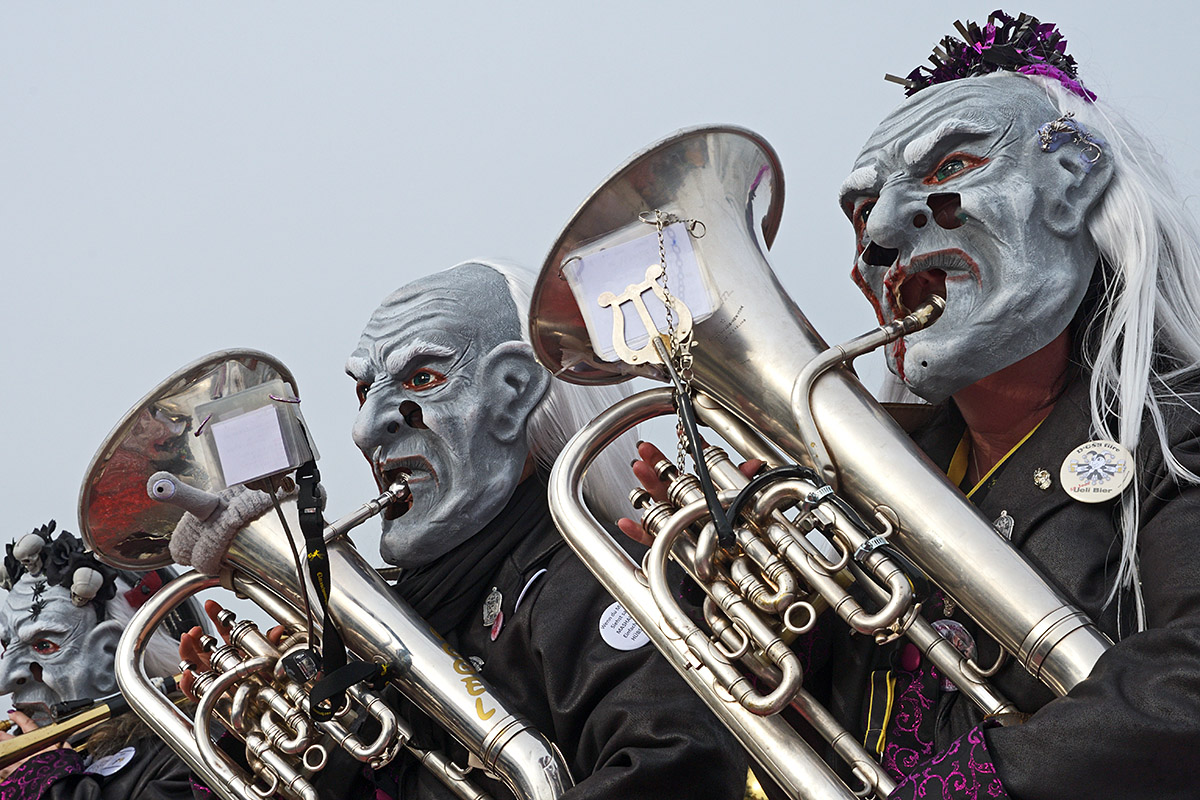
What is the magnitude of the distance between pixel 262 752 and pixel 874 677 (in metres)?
1.36

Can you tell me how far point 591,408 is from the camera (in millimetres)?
2900

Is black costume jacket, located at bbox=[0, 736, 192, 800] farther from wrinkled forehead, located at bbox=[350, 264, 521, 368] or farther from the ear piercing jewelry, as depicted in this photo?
the ear piercing jewelry

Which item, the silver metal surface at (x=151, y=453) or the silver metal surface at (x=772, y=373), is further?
the silver metal surface at (x=151, y=453)

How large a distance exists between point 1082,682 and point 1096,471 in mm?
446

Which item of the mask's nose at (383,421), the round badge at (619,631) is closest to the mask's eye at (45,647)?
the mask's nose at (383,421)

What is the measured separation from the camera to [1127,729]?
1546mm

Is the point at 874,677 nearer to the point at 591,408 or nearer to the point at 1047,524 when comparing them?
the point at 1047,524

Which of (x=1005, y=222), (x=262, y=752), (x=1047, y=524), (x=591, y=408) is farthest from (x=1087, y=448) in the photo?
(x=262, y=752)

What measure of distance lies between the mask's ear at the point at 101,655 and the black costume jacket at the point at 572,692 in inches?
55.5

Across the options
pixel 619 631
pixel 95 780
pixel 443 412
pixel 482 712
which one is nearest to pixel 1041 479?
pixel 619 631

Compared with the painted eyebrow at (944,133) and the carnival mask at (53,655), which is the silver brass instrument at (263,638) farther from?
the painted eyebrow at (944,133)

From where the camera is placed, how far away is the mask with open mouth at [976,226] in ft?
6.54

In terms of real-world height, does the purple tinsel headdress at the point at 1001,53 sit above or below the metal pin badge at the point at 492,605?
above

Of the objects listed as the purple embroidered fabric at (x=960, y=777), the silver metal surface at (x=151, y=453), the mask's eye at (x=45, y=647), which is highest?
the silver metal surface at (x=151, y=453)
